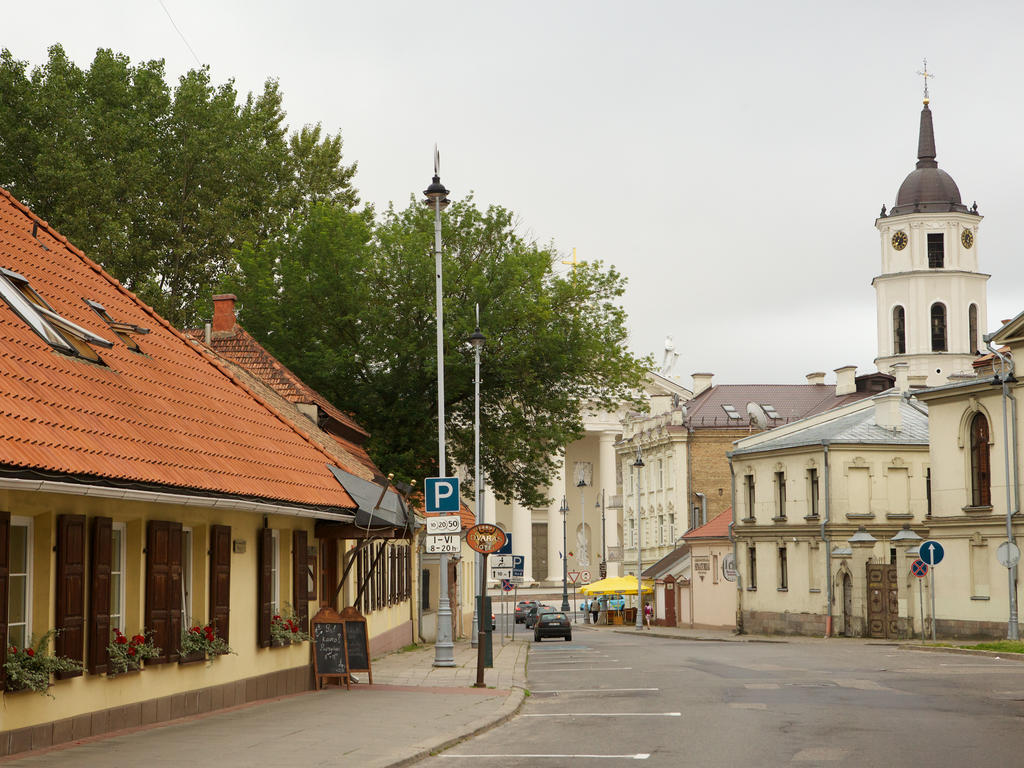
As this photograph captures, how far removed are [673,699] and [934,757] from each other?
789 cm

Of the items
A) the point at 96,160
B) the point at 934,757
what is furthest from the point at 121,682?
the point at 96,160

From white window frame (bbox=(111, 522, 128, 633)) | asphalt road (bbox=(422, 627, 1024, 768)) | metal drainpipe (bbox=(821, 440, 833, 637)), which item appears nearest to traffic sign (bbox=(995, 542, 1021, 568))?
asphalt road (bbox=(422, 627, 1024, 768))

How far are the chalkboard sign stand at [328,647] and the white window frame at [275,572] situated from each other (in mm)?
1168

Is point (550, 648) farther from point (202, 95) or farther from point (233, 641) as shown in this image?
point (233, 641)

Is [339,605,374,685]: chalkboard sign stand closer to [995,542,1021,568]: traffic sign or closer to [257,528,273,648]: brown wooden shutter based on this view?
[257,528,273,648]: brown wooden shutter

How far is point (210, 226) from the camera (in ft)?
164

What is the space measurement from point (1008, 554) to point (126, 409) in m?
29.0

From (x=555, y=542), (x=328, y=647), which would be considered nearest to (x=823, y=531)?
(x=328, y=647)

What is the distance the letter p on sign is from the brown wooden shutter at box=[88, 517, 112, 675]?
392 inches

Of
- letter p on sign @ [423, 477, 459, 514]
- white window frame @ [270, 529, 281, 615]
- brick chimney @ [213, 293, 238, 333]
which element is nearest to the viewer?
white window frame @ [270, 529, 281, 615]

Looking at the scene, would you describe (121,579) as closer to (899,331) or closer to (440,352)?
(440,352)

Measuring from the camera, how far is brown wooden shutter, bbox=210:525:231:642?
701 inches

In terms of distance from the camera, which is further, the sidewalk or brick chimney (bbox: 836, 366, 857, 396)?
brick chimney (bbox: 836, 366, 857, 396)

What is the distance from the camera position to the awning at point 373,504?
69.7ft
